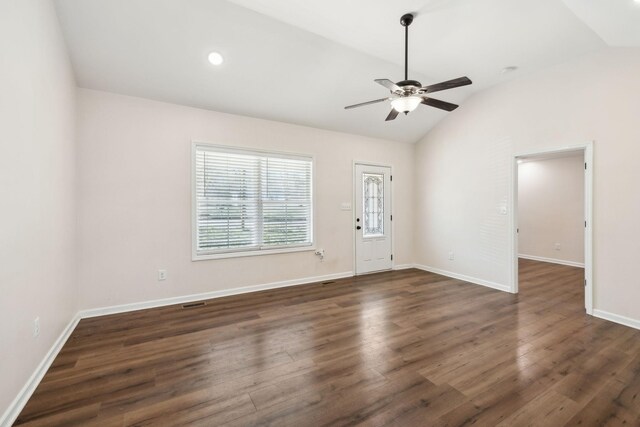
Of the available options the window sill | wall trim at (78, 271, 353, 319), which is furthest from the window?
wall trim at (78, 271, 353, 319)

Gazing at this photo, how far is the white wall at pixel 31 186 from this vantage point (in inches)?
66.6

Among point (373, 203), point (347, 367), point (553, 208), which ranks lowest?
point (347, 367)

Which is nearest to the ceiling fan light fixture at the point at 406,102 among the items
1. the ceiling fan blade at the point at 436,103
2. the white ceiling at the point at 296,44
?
the ceiling fan blade at the point at 436,103

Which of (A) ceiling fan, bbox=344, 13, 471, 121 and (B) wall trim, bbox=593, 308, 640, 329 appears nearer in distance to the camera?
(A) ceiling fan, bbox=344, 13, 471, 121

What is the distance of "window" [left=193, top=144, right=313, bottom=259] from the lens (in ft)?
13.1

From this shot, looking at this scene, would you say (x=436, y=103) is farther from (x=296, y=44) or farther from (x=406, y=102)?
(x=296, y=44)

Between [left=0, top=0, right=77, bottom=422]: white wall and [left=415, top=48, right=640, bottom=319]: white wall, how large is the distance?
546 cm

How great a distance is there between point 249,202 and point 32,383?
290 centimetres

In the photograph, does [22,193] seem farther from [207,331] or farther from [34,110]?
[207,331]

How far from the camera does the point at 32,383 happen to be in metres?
1.99

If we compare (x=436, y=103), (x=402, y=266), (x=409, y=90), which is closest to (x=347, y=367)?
(x=409, y=90)

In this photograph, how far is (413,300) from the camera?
389cm

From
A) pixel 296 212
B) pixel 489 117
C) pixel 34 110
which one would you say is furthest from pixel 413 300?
pixel 34 110

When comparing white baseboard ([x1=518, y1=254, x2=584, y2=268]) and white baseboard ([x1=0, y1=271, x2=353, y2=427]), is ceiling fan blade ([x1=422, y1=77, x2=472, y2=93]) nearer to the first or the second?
white baseboard ([x1=0, y1=271, x2=353, y2=427])
